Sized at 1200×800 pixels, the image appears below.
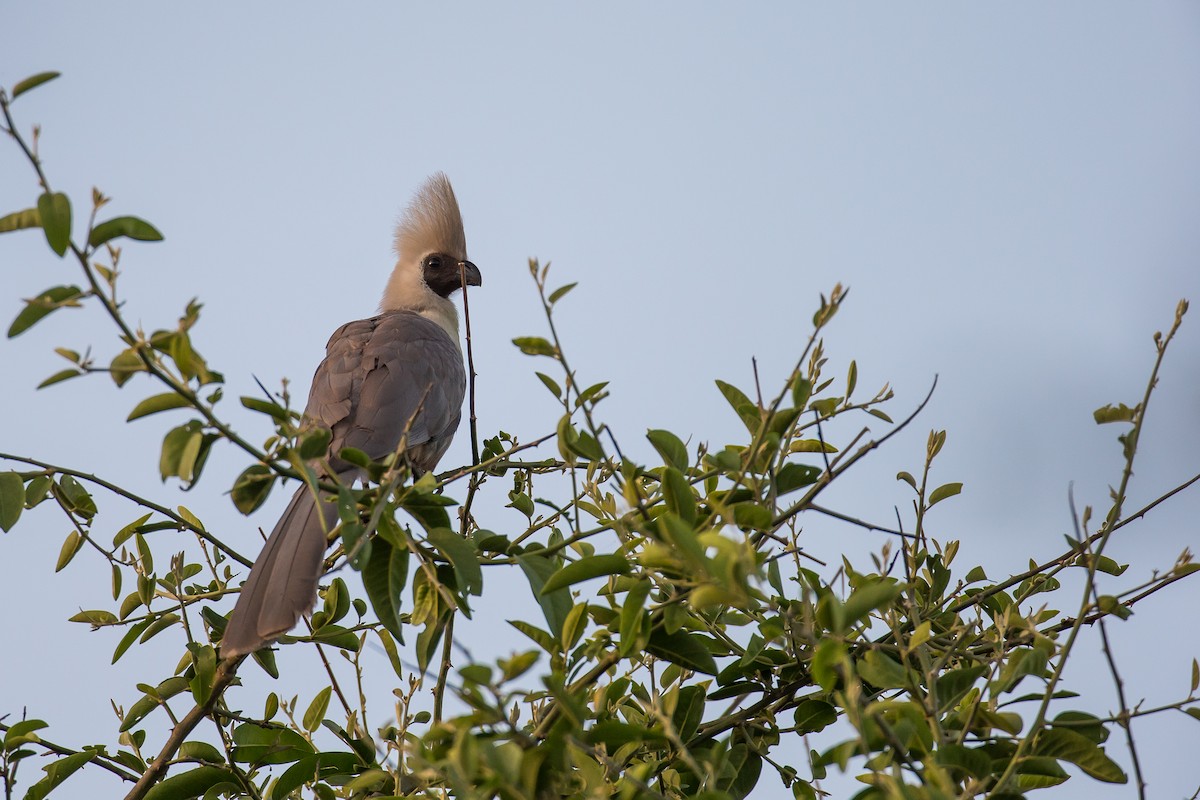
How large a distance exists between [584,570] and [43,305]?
0.82 m

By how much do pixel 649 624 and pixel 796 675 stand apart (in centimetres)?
55

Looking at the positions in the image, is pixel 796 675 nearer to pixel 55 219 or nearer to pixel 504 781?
pixel 504 781

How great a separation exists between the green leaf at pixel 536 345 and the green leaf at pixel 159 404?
19.7 inches

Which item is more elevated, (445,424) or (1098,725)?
(445,424)

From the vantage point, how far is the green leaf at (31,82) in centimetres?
139

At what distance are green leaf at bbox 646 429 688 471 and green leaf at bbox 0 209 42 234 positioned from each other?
959 mm

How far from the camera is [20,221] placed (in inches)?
55.7

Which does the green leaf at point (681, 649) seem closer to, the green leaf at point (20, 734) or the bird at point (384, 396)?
the bird at point (384, 396)

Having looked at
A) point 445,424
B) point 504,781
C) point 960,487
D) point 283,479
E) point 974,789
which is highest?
point 445,424

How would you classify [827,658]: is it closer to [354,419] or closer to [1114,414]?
[1114,414]

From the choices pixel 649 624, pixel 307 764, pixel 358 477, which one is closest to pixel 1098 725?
pixel 649 624

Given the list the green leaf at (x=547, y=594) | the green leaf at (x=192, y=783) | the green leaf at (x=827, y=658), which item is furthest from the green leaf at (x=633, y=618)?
the green leaf at (x=192, y=783)

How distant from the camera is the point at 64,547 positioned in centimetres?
241

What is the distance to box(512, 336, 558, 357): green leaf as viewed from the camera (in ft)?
5.58
